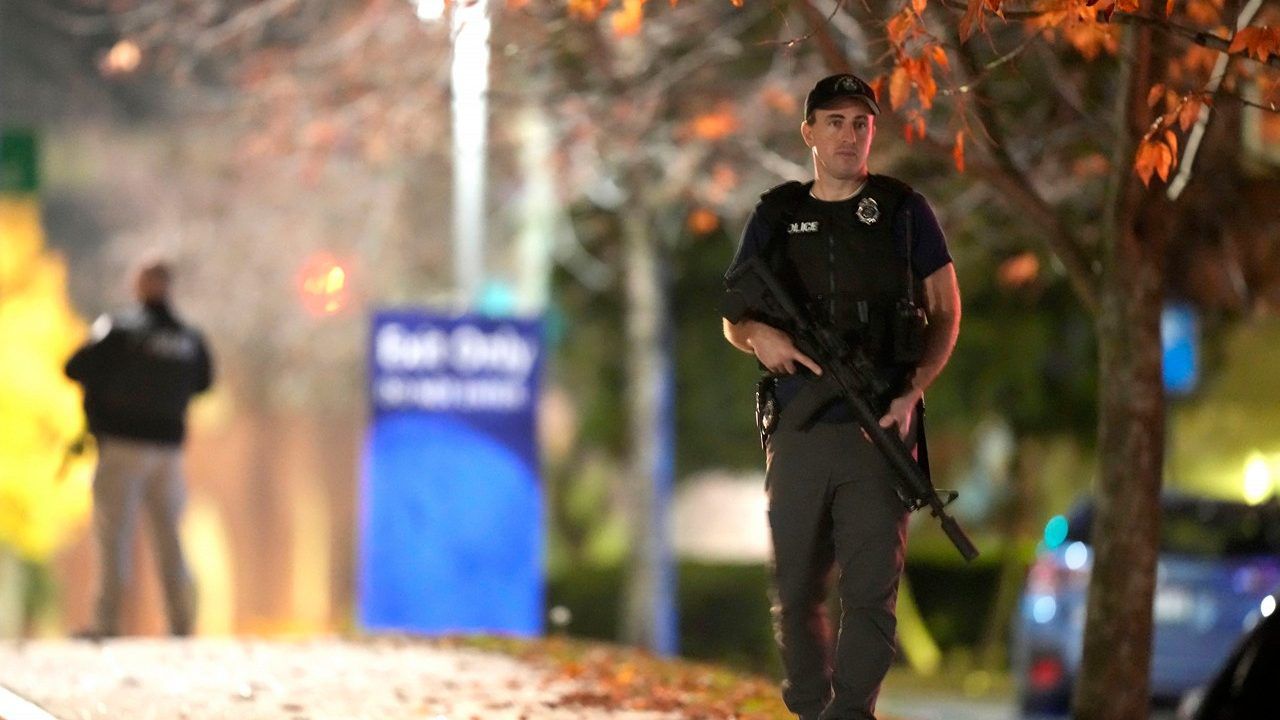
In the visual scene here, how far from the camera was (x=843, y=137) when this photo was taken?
6.15 metres

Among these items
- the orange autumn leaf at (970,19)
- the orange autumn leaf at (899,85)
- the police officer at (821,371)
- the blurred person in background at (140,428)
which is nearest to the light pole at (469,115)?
the orange autumn leaf at (899,85)

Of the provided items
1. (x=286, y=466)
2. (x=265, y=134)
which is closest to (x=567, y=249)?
(x=286, y=466)

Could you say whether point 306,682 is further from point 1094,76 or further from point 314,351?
point 314,351

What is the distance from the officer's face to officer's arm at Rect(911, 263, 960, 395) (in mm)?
362

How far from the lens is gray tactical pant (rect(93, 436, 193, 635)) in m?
11.6

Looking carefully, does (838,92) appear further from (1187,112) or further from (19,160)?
(19,160)

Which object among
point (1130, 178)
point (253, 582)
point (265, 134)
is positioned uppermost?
point (265, 134)

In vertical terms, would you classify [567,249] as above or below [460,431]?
above

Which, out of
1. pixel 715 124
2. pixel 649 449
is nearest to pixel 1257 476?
pixel 649 449

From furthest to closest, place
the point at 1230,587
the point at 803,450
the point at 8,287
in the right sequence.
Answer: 1. the point at 8,287
2. the point at 1230,587
3. the point at 803,450

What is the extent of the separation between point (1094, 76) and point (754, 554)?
49.7 feet

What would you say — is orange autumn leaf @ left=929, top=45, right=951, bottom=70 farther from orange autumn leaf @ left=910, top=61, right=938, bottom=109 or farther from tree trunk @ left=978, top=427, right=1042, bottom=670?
tree trunk @ left=978, top=427, right=1042, bottom=670

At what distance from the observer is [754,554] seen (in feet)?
97.3

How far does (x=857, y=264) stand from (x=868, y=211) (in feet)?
0.49
